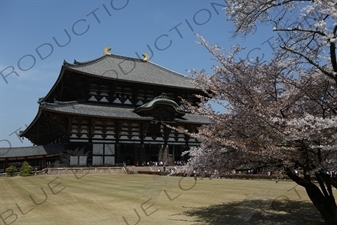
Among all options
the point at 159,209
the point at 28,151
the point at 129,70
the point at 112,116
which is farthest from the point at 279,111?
the point at 129,70

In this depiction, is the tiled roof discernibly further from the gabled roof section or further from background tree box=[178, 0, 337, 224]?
background tree box=[178, 0, 337, 224]

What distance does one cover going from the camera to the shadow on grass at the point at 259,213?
29.5ft

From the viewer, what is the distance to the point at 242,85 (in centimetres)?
A: 908

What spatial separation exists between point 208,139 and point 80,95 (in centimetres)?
3333

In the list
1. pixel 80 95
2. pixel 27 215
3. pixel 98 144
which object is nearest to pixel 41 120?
pixel 80 95

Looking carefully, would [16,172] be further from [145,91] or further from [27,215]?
[27,215]

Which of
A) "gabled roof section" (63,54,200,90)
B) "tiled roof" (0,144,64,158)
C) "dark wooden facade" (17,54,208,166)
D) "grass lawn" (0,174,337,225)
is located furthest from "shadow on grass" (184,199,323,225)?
"gabled roof section" (63,54,200,90)

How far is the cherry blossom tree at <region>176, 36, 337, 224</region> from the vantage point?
24.8 feet

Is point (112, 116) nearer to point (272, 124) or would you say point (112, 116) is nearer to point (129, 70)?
point (129, 70)

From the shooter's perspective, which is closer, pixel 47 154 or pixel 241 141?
pixel 241 141

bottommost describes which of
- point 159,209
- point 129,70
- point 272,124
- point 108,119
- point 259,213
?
point 259,213

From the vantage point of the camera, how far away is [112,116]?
35.6 meters

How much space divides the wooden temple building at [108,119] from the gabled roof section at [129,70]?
0.07 m

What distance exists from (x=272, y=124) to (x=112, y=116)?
95.7 ft
